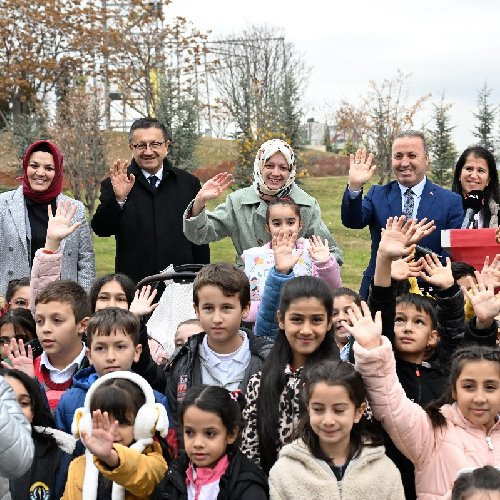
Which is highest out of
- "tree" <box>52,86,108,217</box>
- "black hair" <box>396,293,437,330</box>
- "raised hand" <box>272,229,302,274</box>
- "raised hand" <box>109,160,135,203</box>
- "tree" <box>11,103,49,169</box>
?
"tree" <box>11,103,49,169</box>

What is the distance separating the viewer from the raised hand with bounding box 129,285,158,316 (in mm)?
5348

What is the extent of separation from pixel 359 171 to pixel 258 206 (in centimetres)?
72

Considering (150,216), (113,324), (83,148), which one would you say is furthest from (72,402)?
(83,148)

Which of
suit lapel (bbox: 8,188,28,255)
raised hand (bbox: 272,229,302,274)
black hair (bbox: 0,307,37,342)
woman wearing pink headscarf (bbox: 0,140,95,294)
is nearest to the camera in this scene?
raised hand (bbox: 272,229,302,274)

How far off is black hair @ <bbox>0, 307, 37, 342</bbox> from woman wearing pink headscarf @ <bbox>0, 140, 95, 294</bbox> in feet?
3.11

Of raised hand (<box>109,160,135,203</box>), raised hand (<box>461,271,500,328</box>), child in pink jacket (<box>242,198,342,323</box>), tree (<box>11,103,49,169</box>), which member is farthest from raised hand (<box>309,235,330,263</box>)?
tree (<box>11,103,49,169</box>)

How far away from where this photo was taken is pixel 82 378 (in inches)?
188

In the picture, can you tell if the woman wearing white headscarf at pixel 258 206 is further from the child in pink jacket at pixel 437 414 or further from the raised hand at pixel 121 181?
the child in pink jacket at pixel 437 414

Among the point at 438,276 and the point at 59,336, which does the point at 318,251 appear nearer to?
the point at 438,276

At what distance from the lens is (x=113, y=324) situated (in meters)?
4.74

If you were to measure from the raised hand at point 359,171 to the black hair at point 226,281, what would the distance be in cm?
159

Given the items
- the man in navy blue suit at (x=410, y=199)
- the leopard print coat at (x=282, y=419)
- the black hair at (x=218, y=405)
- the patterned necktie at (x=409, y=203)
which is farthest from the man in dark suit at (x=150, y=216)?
the black hair at (x=218, y=405)

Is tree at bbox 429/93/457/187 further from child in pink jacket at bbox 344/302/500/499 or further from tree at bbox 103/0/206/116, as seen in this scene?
child in pink jacket at bbox 344/302/500/499

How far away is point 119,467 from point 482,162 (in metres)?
4.02
